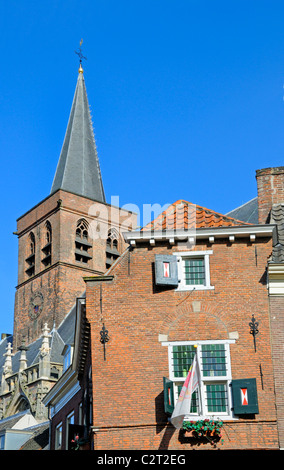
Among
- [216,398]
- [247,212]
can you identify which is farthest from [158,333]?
[247,212]

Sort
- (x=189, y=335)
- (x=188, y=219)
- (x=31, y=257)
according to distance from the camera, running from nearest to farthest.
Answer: (x=189, y=335), (x=188, y=219), (x=31, y=257)

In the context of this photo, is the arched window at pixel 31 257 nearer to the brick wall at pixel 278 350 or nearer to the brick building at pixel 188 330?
the brick building at pixel 188 330

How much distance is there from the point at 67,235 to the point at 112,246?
5033 mm

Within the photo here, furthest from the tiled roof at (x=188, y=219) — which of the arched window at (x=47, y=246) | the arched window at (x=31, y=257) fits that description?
the arched window at (x=31, y=257)

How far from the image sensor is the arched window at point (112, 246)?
222ft

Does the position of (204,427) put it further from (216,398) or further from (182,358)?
(182,358)

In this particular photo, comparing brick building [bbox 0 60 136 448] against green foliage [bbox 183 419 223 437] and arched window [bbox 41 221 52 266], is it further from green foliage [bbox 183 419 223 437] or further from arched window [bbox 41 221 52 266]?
green foliage [bbox 183 419 223 437]

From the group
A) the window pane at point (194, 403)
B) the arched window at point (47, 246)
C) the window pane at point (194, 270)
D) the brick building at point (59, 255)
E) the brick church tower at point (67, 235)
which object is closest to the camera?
the window pane at point (194, 403)

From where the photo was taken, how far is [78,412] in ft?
83.5

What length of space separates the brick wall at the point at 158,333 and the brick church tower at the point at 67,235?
1617 inches

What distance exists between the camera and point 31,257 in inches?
2670
